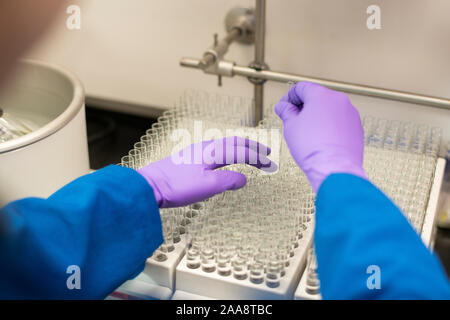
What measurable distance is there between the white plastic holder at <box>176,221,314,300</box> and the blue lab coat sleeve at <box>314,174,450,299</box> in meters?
0.14

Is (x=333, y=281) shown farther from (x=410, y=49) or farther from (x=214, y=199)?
(x=410, y=49)

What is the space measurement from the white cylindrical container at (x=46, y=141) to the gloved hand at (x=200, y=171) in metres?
0.27

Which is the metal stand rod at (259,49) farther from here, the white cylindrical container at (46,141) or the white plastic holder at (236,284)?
the white plastic holder at (236,284)

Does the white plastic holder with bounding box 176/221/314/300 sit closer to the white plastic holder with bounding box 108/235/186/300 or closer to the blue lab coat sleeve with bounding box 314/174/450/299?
the white plastic holder with bounding box 108/235/186/300

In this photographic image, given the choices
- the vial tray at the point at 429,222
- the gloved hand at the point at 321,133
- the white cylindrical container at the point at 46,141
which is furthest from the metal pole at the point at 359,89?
the white cylindrical container at the point at 46,141

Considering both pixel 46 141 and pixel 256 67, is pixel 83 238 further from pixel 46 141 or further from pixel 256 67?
pixel 256 67

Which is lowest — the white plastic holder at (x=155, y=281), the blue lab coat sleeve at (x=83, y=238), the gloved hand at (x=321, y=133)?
the white plastic holder at (x=155, y=281)

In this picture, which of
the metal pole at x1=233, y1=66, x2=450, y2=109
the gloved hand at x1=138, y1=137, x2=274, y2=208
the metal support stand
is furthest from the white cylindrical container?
the metal pole at x1=233, y1=66, x2=450, y2=109

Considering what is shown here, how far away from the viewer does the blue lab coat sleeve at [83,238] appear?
86 cm

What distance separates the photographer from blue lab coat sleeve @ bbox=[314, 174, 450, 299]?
0.75 metres

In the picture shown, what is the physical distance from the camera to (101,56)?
1.91 meters

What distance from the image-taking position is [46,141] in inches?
48.5
